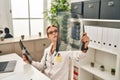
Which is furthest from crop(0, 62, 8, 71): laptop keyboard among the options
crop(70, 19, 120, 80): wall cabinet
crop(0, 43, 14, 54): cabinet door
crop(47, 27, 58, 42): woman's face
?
crop(70, 19, 120, 80): wall cabinet

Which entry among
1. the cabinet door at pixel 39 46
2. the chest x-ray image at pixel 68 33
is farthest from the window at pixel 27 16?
the chest x-ray image at pixel 68 33

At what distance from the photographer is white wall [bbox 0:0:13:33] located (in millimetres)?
2773

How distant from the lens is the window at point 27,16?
10.3 ft

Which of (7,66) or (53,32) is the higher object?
(53,32)

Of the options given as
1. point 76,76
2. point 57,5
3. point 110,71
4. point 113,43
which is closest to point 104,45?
point 113,43

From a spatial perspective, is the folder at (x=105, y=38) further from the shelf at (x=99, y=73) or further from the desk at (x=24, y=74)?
the desk at (x=24, y=74)

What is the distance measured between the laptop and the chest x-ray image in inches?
27.7

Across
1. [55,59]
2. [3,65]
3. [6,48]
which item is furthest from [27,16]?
[55,59]

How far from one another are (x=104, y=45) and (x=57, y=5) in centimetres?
121

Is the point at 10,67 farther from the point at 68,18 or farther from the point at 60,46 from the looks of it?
the point at 68,18

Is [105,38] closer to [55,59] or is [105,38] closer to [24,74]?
[55,59]

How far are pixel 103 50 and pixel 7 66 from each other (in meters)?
1.28

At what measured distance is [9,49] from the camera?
2.18 metres

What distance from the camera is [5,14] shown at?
2.84 meters
